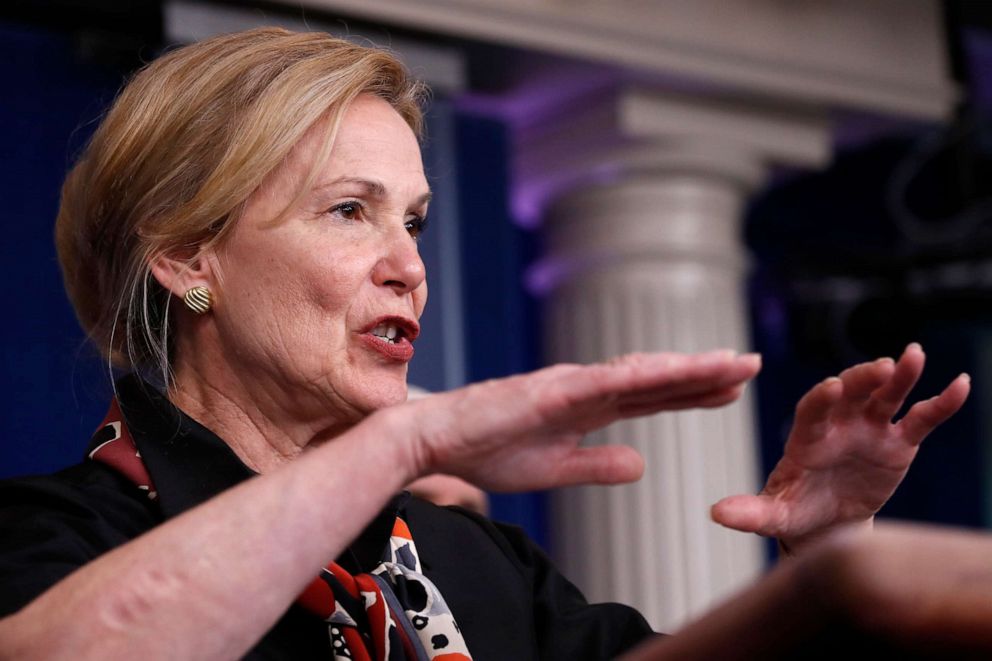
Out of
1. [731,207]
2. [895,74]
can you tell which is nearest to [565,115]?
[731,207]

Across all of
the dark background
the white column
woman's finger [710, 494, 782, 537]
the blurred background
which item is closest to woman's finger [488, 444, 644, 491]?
woman's finger [710, 494, 782, 537]

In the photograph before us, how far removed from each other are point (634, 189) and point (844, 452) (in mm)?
2144

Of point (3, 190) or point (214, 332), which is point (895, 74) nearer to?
point (3, 190)

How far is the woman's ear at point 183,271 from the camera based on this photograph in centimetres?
139

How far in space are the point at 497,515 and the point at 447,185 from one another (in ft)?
2.28

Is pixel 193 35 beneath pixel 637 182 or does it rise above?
above

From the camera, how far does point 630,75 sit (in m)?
3.05

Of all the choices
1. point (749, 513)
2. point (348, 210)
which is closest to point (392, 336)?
point (348, 210)

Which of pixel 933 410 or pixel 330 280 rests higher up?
pixel 330 280

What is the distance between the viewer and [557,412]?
85 cm

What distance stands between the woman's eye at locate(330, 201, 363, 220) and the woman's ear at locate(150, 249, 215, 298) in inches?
5.6

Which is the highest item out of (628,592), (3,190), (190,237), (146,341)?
(3,190)

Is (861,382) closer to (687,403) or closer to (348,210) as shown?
(687,403)

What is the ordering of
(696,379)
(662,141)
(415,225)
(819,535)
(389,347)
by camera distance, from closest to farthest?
1. (696,379)
2. (819,535)
3. (389,347)
4. (415,225)
5. (662,141)
